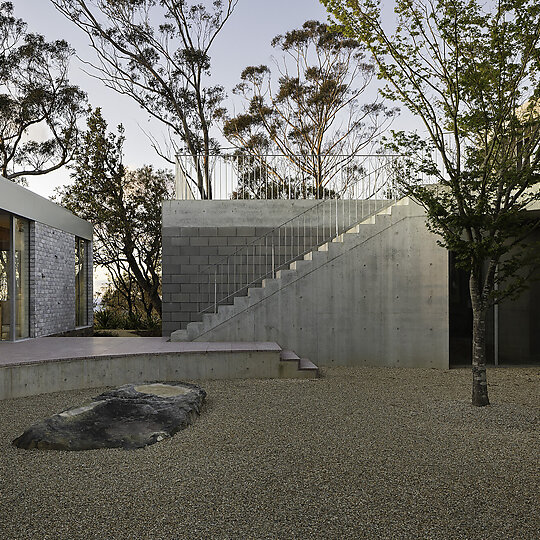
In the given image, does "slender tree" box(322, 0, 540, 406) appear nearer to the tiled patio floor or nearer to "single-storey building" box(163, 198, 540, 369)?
"single-storey building" box(163, 198, 540, 369)

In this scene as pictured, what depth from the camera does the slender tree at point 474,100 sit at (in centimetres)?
555

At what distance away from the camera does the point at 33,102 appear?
18.5m

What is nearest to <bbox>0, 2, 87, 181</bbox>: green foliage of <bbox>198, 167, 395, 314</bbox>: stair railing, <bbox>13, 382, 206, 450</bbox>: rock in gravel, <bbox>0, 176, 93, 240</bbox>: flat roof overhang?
<bbox>0, 176, 93, 240</bbox>: flat roof overhang

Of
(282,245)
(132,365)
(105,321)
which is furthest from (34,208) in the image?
(105,321)

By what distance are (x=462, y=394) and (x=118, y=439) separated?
14.7ft

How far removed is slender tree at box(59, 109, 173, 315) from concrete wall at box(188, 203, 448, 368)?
9.91 m

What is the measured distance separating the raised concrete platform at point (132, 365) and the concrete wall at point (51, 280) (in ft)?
6.55

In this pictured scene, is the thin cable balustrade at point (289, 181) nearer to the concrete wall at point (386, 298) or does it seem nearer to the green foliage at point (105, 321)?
the concrete wall at point (386, 298)

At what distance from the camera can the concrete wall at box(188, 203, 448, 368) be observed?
910 cm

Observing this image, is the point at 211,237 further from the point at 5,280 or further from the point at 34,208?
the point at 5,280

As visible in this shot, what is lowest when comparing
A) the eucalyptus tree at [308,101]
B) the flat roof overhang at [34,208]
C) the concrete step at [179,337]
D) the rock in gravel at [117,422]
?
the rock in gravel at [117,422]

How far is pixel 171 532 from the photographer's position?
111 inches

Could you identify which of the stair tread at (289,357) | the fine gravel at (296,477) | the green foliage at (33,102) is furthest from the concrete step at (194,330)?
the green foliage at (33,102)

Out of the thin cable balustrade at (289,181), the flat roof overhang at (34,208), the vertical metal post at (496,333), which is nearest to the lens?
the flat roof overhang at (34,208)
